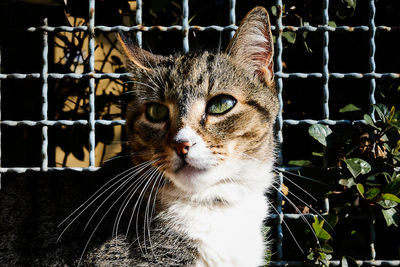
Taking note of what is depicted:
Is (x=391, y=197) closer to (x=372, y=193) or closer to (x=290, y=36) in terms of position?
(x=372, y=193)

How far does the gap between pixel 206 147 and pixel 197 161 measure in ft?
0.20

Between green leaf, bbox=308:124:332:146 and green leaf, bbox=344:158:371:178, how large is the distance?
0.48 feet

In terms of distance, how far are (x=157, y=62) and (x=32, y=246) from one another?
0.97 meters

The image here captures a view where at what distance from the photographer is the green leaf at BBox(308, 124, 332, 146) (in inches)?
71.6

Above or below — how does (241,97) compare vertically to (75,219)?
above

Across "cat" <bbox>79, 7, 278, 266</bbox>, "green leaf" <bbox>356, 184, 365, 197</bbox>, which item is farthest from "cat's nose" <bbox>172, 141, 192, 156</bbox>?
"green leaf" <bbox>356, 184, 365, 197</bbox>

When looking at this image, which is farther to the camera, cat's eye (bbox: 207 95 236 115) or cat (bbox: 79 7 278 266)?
cat's eye (bbox: 207 95 236 115)

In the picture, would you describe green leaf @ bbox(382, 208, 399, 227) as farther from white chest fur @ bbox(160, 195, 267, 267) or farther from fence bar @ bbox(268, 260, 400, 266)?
white chest fur @ bbox(160, 195, 267, 267)

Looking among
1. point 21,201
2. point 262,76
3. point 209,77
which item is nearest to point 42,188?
point 21,201

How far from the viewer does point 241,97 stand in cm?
160

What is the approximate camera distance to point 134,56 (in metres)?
1.74

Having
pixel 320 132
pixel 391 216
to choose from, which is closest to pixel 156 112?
pixel 320 132

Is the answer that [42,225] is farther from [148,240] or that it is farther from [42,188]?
[148,240]

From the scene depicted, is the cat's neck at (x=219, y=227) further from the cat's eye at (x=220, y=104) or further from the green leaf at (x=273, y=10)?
the green leaf at (x=273, y=10)
